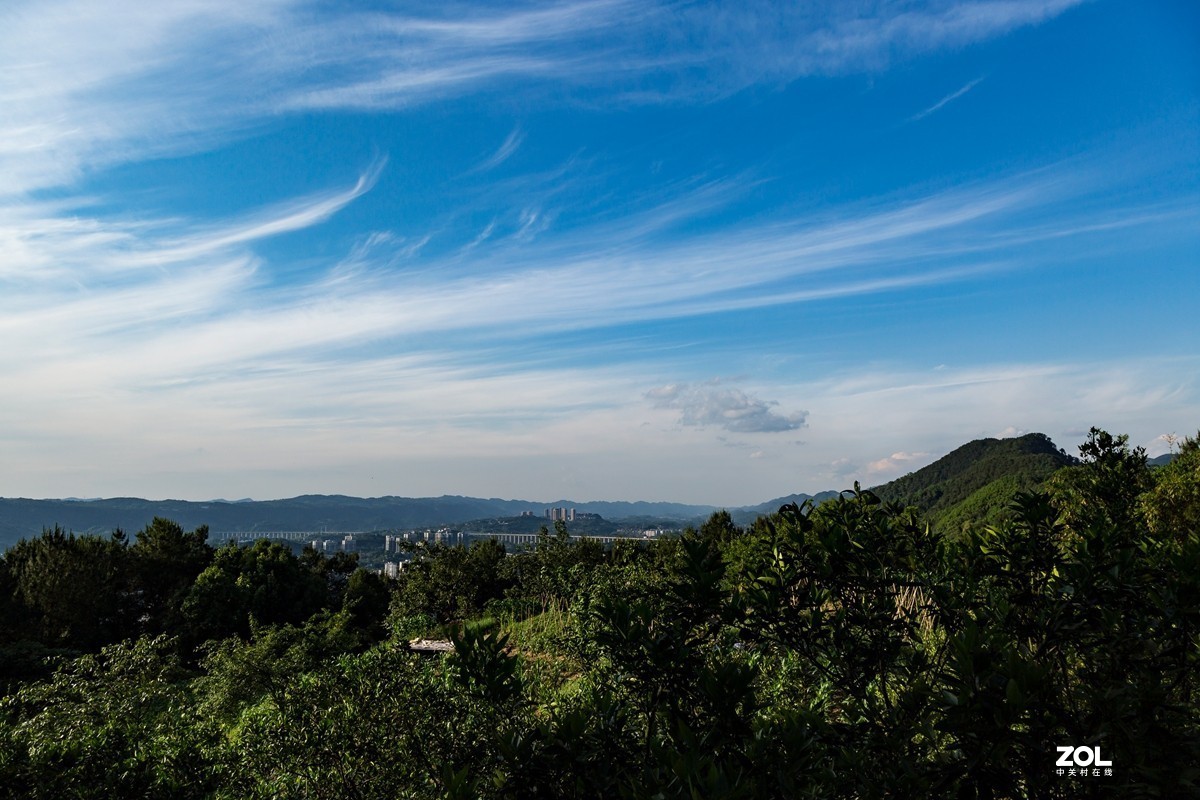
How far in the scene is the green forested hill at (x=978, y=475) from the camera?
5950 centimetres

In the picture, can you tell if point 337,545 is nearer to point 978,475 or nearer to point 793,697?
point 978,475

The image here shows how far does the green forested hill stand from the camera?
59.5m

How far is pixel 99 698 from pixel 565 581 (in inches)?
438

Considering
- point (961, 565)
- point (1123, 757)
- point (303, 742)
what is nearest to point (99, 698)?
point (303, 742)

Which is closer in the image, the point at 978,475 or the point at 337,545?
the point at 978,475

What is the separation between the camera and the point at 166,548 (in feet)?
105

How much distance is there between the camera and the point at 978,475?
84.1 metres

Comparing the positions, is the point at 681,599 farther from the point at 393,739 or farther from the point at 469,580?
the point at 469,580
